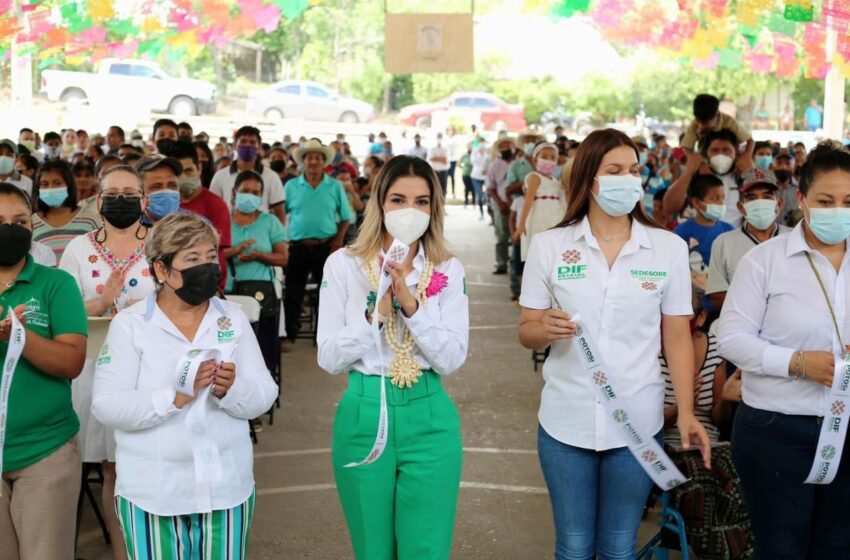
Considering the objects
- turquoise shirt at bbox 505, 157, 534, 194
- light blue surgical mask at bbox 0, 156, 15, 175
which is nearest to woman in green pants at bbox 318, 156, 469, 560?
light blue surgical mask at bbox 0, 156, 15, 175

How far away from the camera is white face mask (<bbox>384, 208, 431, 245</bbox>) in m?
3.93

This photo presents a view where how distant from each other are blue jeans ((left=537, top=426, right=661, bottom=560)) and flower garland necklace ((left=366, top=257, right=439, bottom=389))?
22.1 inches

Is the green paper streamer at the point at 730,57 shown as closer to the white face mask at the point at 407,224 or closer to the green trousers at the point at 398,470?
the white face mask at the point at 407,224

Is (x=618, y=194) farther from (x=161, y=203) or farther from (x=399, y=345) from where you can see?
(x=161, y=203)

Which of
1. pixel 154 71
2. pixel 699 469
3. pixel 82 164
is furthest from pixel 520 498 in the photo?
pixel 154 71

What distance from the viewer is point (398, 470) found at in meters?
3.94

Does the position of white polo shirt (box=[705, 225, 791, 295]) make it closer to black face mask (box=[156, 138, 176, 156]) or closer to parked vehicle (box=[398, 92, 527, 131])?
black face mask (box=[156, 138, 176, 156])

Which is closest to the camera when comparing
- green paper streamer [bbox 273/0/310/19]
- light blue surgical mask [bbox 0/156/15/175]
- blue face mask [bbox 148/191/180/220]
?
blue face mask [bbox 148/191/180/220]

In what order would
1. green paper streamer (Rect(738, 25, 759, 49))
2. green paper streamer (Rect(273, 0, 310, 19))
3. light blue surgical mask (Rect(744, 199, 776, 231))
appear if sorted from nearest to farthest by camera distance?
light blue surgical mask (Rect(744, 199, 776, 231)) < green paper streamer (Rect(273, 0, 310, 19)) < green paper streamer (Rect(738, 25, 759, 49))

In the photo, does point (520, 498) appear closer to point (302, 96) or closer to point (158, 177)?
point (158, 177)

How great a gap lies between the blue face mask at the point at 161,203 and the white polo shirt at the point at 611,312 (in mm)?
2784

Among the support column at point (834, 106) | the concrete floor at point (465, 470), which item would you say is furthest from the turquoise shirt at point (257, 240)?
the support column at point (834, 106)

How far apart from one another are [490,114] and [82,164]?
31.8 metres

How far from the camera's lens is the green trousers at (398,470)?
12.8 ft
